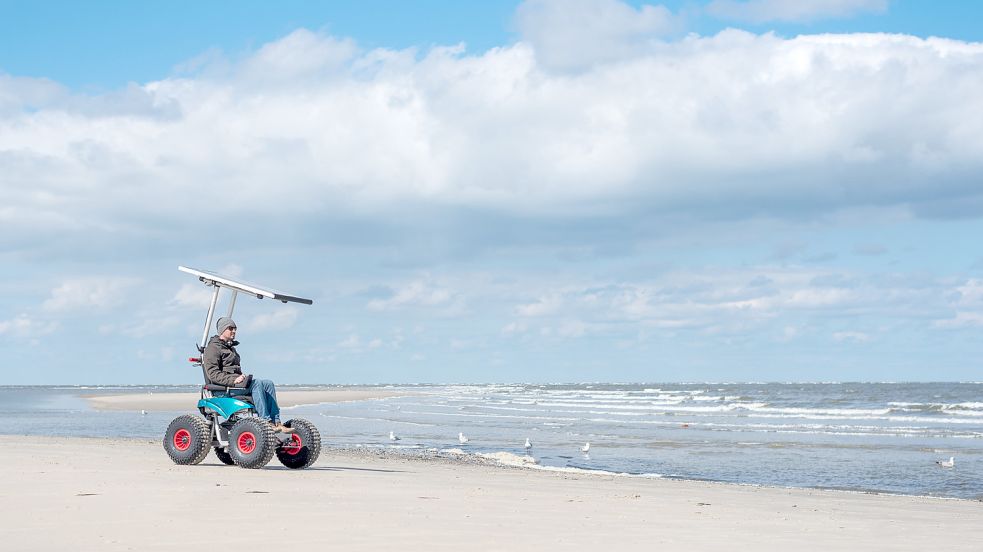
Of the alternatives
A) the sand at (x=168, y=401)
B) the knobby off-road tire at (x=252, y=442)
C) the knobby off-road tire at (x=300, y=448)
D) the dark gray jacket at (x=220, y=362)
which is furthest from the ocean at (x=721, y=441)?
the sand at (x=168, y=401)

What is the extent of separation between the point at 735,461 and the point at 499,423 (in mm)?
18512

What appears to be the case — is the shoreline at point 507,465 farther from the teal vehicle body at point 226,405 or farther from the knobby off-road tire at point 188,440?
the teal vehicle body at point 226,405

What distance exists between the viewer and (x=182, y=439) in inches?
536

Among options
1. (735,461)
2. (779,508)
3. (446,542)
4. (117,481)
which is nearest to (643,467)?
(735,461)

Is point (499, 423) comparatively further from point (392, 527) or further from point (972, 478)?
point (392, 527)

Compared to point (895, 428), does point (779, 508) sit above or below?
below

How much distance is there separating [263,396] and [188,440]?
4.23 feet

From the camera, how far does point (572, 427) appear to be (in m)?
38.0

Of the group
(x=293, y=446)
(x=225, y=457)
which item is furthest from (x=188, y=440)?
(x=293, y=446)

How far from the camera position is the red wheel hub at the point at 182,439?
13484 millimetres

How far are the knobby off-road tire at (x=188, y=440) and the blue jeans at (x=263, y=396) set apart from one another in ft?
1.98

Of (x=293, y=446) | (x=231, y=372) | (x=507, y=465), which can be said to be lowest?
(x=507, y=465)

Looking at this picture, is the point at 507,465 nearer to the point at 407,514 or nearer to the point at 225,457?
the point at 225,457

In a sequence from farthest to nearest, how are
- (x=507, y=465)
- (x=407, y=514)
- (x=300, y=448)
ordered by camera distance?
(x=507, y=465) < (x=300, y=448) < (x=407, y=514)
